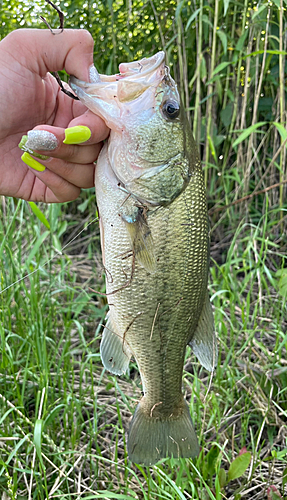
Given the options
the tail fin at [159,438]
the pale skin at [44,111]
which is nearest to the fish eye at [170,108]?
the pale skin at [44,111]

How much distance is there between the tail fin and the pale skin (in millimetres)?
949

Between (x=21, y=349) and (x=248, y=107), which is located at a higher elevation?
(x=248, y=107)

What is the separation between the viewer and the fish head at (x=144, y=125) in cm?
145

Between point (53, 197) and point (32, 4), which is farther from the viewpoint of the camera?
point (32, 4)

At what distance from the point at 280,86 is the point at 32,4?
2302mm

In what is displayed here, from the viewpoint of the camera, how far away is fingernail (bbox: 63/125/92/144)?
1.42m

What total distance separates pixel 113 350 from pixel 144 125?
2.69 feet

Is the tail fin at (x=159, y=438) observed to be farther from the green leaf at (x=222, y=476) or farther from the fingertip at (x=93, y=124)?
the fingertip at (x=93, y=124)

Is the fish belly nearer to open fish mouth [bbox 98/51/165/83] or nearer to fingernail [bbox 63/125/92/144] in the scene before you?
fingernail [bbox 63/125/92/144]

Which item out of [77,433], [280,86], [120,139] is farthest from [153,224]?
[280,86]

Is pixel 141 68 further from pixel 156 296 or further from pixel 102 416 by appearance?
pixel 102 416

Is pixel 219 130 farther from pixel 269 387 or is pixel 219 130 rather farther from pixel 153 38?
pixel 269 387

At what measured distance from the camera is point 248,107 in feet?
12.6

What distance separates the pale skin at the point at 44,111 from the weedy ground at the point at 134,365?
24 centimetres
